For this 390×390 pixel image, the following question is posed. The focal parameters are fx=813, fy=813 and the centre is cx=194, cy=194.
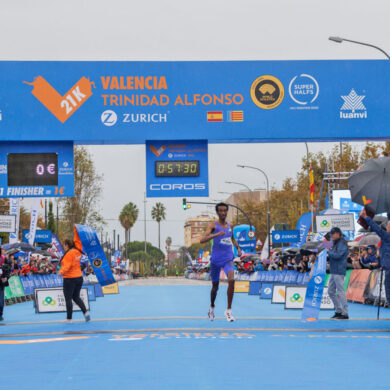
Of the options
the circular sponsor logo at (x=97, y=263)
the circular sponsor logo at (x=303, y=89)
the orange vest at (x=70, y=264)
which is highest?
the circular sponsor logo at (x=303, y=89)

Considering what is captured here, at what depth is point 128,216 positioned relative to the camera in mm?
156125

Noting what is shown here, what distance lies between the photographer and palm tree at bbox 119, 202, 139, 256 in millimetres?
156125

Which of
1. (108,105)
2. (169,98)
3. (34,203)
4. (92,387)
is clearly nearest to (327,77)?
(169,98)

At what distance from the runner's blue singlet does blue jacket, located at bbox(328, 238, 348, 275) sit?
277cm

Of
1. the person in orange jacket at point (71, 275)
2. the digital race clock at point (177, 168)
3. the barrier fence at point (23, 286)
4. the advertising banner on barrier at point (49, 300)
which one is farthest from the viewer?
the barrier fence at point (23, 286)

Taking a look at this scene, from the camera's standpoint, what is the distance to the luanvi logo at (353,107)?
2039 cm

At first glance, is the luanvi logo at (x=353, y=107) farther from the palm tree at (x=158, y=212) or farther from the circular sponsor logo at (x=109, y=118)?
the palm tree at (x=158, y=212)

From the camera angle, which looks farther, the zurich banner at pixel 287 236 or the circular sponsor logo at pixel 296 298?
the zurich banner at pixel 287 236

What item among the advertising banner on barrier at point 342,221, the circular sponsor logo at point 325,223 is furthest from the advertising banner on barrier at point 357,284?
the circular sponsor logo at point 325,223

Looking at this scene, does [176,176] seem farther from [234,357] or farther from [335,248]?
[234,357]

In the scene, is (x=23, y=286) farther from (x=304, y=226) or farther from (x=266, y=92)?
(x=304, y=226)

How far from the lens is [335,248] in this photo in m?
16.0

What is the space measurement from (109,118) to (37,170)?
2447 millimetres

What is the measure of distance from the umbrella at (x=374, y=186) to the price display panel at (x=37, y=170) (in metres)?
8.54
